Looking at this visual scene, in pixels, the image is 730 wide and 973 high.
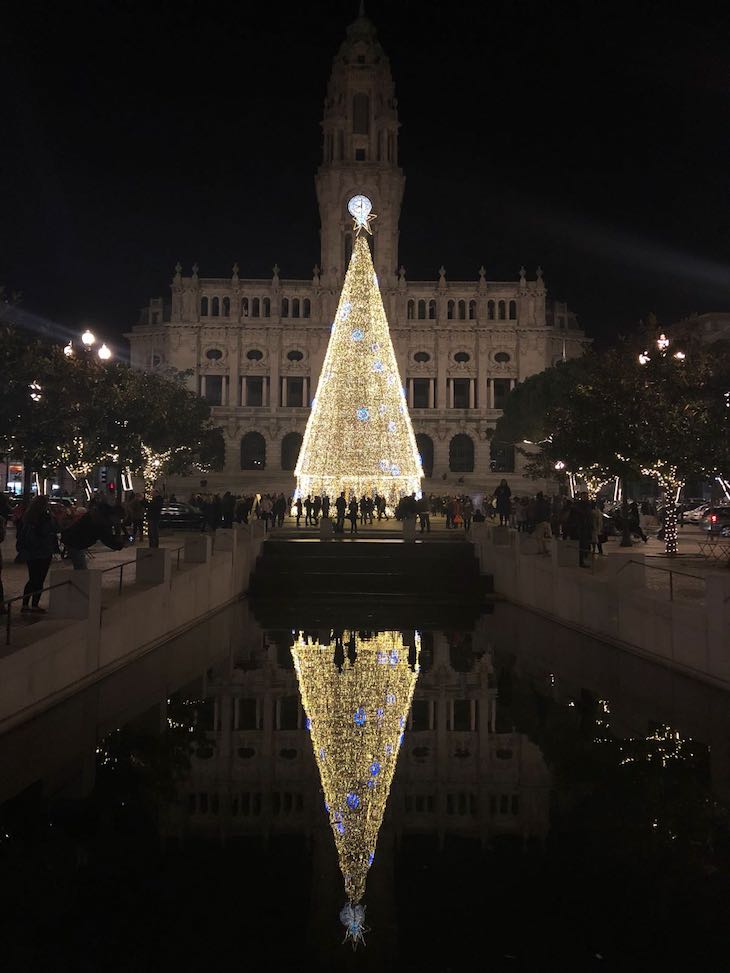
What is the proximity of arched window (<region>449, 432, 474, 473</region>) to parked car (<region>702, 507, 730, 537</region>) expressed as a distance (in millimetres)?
35347

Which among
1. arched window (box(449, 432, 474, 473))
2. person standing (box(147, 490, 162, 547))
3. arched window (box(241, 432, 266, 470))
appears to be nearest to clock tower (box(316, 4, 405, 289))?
arched window (box(241, 432, 266, 470))

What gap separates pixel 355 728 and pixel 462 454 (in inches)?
2769

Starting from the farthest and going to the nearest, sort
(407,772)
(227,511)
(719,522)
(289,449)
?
(289,449) < (719,522) < (227,511) < (407,772)

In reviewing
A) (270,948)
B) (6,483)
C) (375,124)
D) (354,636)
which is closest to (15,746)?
(270,948)

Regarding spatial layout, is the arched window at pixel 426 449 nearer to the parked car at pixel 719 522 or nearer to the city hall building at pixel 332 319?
the city hall building at pixel 332 319

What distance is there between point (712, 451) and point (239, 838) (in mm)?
21756

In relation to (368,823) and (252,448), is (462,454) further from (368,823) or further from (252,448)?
(368,823)

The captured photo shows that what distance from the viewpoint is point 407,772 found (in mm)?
8461

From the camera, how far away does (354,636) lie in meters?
16.2

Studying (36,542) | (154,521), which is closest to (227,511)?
(154,521)

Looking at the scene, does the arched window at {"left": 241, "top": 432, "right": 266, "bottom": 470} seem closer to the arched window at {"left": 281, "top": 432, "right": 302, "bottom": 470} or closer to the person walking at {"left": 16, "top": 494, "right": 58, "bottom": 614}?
the arched window at {"left": 281, "top": 432, "right": 302, "bottom": 470}

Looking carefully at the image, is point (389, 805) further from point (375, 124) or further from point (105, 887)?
point (375, 124)

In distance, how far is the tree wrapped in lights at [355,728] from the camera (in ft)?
22.0

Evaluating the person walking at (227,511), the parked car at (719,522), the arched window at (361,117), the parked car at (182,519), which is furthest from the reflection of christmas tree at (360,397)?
the arched window at (361,117)
